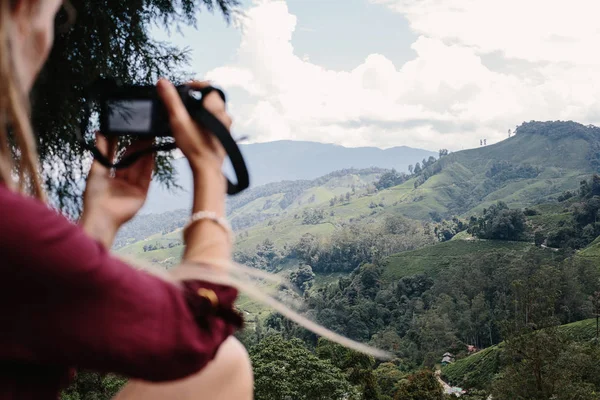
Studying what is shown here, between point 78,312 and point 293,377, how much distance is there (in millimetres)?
16841

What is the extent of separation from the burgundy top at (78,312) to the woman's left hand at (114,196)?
0.41 meters

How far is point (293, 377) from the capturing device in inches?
659

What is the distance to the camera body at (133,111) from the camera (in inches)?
47.0

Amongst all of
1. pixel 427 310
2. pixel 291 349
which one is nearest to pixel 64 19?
pixel 291 349

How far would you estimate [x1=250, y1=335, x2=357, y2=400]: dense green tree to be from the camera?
16.0 m

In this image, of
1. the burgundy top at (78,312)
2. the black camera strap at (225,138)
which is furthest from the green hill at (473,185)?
the burgundy top at (78,312)

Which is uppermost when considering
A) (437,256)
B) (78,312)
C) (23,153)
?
(23,153)

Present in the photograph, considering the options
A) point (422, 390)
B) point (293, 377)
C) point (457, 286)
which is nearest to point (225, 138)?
point (293, 377)

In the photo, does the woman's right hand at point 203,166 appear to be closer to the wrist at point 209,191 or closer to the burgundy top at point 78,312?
the wrist at point 209,191

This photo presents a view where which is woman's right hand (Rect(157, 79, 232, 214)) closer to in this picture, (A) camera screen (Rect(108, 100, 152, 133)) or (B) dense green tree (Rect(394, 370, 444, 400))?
(A) camera screen (Rect(108, 100, 152, 133))

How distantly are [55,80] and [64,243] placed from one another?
3258 mm

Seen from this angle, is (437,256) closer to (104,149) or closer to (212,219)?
(104,149)

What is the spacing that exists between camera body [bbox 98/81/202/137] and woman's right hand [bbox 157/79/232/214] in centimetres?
5

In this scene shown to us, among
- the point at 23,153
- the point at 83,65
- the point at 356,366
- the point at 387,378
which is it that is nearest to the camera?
the point at 23,153
